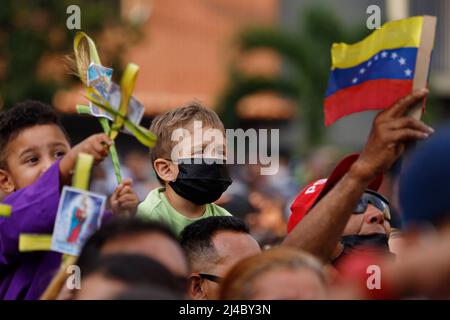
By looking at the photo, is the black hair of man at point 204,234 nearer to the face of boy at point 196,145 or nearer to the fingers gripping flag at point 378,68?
the face of boy at point 196,145

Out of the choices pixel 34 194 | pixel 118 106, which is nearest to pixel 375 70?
pixel 118 106

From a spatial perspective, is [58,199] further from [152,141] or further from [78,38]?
[78,38]

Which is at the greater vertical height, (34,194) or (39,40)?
(39,40)

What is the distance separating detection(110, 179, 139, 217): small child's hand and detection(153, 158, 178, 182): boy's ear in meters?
0.52

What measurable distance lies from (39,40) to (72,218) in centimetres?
1838

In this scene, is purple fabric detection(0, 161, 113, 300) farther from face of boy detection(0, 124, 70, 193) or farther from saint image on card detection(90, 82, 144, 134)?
face of boy detection(0, 124, 70, 193)

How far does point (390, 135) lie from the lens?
307 centimetres

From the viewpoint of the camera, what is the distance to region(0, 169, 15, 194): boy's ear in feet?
14.1

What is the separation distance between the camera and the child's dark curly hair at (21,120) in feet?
14.0

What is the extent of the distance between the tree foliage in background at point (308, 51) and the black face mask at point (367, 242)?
19.3 m

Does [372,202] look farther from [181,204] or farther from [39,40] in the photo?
[39,40]

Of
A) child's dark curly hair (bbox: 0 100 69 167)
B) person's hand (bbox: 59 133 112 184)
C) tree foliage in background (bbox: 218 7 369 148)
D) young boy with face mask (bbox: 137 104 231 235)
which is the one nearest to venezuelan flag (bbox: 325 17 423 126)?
young boy with face mask (bbox: 137 104 231 235)

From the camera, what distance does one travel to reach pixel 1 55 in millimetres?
21641
